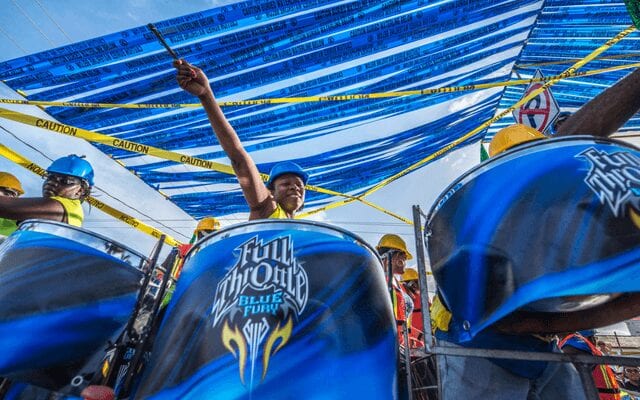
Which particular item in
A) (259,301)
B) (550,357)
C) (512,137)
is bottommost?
(550,357)

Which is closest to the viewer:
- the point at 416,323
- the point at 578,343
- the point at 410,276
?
the point at 578,343

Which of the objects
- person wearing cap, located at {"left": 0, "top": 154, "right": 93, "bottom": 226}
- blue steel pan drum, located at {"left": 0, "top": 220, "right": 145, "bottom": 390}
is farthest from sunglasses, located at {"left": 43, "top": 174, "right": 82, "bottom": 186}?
blue steel pan drum, located at {"left": 0, "top": 220, "right": 145, "bottom": 390}

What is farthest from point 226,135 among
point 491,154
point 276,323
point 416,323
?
point 416,323

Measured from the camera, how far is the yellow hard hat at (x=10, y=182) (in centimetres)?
391

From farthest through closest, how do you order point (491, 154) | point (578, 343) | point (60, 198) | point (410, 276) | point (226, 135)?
point (410, 276) → point (578, 343) → point (60, 198) → point (226, 135) → point (491, 154)

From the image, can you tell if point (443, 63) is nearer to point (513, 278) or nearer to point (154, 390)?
point (513, 278)

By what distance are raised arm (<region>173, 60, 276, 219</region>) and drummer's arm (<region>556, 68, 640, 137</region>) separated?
4.65 ft

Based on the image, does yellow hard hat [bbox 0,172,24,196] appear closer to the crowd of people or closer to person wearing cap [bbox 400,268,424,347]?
the crowd of people

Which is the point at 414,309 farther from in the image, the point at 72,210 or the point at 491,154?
the point at 72,210

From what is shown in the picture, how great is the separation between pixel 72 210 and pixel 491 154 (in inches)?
86.6

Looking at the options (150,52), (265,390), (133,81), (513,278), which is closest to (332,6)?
(150,52)

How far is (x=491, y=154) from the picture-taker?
4.74 ft

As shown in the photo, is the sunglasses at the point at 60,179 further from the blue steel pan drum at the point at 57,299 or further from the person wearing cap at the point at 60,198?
the blue steel pan drum at the point at 57,299

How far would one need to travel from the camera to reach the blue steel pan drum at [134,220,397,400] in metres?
0.94
